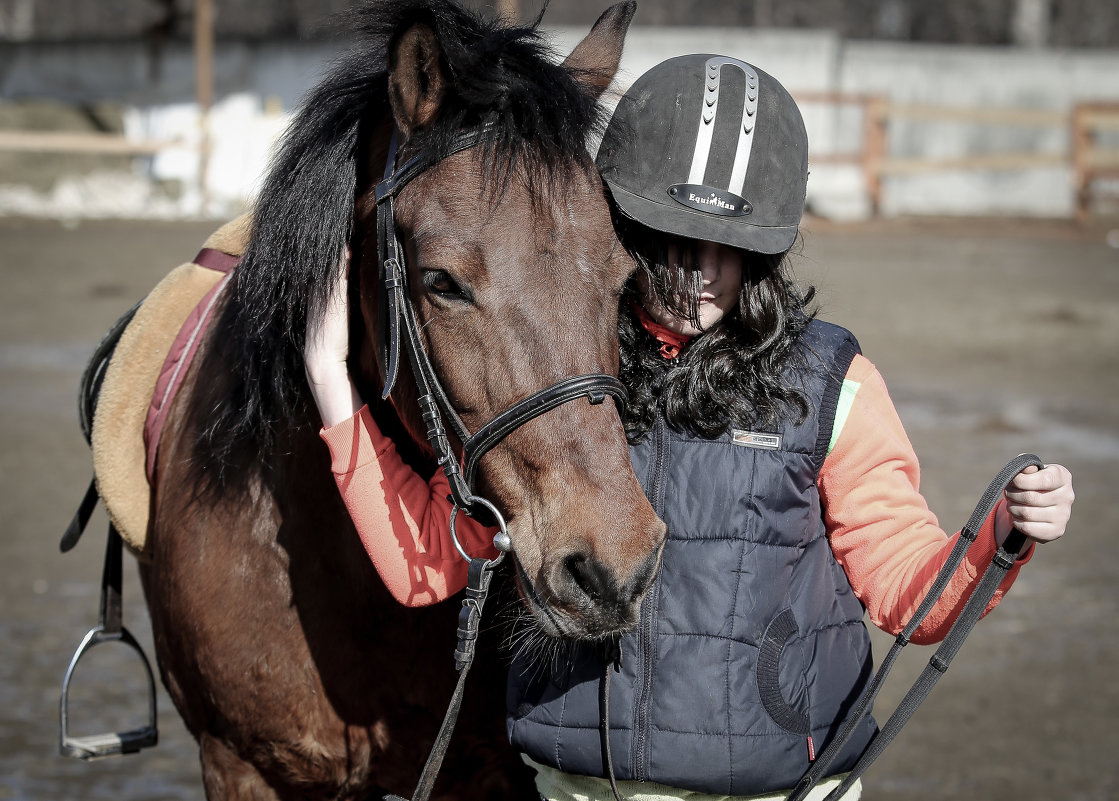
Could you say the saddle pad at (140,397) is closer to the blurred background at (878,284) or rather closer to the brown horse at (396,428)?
the brown horse at (396,428)

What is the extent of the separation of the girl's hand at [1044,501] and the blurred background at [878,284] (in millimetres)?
498

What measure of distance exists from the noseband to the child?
0.58ft

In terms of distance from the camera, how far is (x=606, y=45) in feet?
6.77

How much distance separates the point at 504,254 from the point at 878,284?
10.5m

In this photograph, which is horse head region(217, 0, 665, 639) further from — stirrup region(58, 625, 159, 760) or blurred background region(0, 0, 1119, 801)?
stirrup region(58, 625, 159, 760)

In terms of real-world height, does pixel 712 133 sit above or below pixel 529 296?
above

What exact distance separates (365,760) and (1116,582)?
3.98m

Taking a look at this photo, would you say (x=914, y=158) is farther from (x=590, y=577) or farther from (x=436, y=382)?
(x=590, y=577)

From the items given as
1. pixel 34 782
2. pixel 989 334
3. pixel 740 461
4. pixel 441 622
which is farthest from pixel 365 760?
pixel 989 334

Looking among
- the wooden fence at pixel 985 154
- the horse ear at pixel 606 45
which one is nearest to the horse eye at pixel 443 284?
the horse ear at pixel 606 45

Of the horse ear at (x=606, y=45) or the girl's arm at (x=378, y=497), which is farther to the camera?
the horse ear at (x=606, y=45)

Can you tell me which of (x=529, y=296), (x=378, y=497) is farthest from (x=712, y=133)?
(x=378, y=497)

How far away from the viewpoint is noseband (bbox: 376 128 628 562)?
5.22 feet

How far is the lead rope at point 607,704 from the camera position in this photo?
1.73 metres
